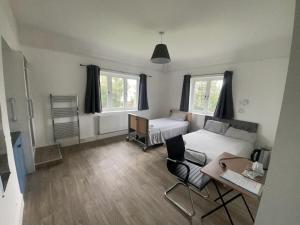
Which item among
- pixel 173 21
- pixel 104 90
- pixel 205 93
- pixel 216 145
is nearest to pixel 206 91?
pixel 205 93

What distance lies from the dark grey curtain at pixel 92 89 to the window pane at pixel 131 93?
3.72ft

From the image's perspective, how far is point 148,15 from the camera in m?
1.96

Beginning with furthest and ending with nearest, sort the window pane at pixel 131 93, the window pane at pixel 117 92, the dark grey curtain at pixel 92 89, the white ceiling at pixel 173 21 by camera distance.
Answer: the window pane at pixel 131 93 < the window pane at pixel 117 92 < the dark grey curtain at pixel 92 89 < the white ceiling at pixel 173 21

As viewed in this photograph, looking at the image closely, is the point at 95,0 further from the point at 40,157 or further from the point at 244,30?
the point at 40,157

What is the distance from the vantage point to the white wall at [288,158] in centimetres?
52

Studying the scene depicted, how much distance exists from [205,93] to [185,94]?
610 mm

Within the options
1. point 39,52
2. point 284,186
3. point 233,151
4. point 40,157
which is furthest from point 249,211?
point 39,52

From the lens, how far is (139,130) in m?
3.53

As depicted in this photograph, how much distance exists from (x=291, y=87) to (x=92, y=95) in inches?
143

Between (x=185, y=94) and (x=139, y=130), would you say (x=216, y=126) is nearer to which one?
(x=185, y=94)

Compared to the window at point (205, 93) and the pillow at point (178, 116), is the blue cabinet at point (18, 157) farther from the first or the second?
the window at point (205, 93)

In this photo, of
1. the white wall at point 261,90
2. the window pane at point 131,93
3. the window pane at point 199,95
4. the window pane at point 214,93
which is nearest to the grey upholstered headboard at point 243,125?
the white wall at point 261,90

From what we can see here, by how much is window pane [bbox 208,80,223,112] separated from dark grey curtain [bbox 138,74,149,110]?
206cm

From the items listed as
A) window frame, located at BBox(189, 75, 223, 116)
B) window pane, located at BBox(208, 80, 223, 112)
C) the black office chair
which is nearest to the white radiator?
window frame, located at BBox(189, 75, 223, 116)
